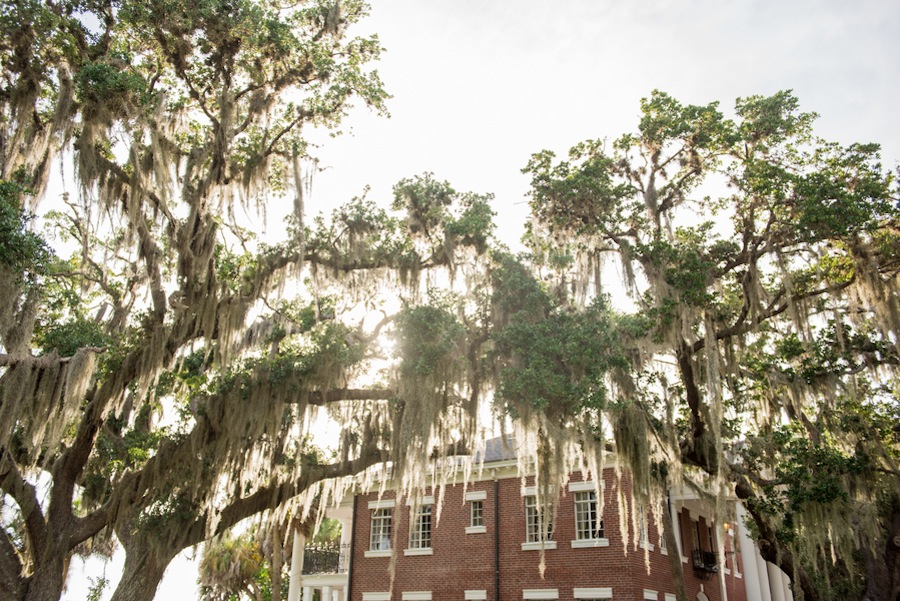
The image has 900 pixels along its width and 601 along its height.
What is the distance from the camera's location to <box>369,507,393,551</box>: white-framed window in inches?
938

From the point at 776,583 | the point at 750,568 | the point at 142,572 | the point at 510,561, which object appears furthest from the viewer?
the point at 776,583

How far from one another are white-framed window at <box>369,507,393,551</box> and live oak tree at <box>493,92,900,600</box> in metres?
11.8

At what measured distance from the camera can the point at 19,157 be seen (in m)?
13.5

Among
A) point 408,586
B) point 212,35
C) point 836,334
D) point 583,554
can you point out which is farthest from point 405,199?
point 408,586

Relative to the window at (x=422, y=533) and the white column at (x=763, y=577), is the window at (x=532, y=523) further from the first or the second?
the white column at (x=763, y=577)

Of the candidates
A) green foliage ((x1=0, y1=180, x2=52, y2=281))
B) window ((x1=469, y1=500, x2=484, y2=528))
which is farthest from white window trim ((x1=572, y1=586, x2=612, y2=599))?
green foliage ((x1=0, y1=180, x2=52, y2=281))

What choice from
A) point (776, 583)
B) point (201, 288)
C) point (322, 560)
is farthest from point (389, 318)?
point (776, 583)

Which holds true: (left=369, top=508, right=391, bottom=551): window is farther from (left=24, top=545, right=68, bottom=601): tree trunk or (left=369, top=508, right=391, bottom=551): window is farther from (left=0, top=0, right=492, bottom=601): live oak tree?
(left=24, top=545, right=68, bottom=601): tree trunk

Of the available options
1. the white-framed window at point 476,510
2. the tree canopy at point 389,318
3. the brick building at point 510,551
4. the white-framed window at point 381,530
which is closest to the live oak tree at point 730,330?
the tree canopy at point 389,318

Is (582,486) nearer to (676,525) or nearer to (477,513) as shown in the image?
(676,525)

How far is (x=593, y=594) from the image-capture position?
1897 centimetres

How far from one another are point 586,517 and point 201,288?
12.5 metres

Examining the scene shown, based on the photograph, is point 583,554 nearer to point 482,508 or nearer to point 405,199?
point 482,508

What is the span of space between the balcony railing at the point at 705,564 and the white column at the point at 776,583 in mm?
5592
